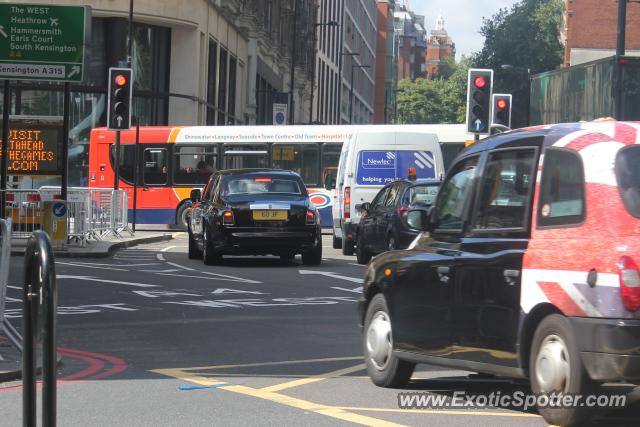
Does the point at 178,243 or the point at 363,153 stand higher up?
the point at 363,153

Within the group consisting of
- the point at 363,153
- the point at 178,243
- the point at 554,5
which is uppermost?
the point at 554,5

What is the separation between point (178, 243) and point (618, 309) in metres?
24.3

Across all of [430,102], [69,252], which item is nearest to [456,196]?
[69,252]

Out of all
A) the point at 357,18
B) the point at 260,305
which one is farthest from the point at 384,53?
the point at 260,305

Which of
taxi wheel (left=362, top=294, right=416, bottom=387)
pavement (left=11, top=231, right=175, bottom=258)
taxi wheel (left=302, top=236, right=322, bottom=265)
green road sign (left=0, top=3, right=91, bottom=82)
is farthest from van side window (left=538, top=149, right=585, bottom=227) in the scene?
pavement (left=11, top=231, right=175, bottom=258)

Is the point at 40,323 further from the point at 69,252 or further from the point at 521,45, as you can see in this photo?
the point at 521,45

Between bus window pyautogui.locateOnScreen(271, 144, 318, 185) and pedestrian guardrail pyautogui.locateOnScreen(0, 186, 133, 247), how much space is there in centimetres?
956

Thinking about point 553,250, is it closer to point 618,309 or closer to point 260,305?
point 618,309

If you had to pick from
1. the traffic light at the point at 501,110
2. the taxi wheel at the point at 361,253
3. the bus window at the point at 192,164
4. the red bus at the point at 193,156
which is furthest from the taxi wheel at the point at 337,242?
the bus window at the point at 192,164

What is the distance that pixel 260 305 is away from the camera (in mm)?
14586

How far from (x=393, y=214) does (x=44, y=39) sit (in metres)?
7.09

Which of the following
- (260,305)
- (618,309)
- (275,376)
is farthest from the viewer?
(260,305)

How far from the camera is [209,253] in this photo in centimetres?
2162

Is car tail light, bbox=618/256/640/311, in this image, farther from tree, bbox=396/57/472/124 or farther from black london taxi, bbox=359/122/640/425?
tree, bbox=396/57/472/124
